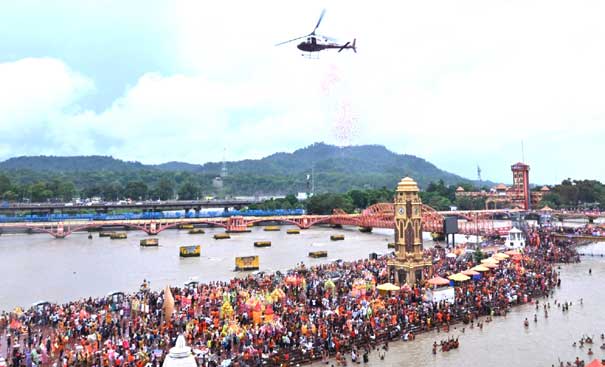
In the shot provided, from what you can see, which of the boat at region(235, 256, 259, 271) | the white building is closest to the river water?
the boat at region(235, 256, 259, 271)

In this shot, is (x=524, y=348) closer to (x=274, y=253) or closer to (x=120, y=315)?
(x=120, y=315)

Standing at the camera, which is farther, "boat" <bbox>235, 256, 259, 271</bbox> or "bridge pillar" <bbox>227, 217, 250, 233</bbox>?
"bridge pillar" <bbox>227, 217, 250, 233</bbox>

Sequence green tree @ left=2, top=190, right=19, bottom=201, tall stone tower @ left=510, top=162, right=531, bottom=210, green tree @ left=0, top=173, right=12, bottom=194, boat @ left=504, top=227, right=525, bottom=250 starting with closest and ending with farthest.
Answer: boat @ left=504, top=227, right=525, bottom=250 < tall stone tower @ left=510, top=162, right=531, bottom=210 < green tree @ left=2, top=190, right=19, bottom=201 < green tree @ left=0, top=173, right=12, bottom=194

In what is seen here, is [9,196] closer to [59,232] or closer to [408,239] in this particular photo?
[59,232]

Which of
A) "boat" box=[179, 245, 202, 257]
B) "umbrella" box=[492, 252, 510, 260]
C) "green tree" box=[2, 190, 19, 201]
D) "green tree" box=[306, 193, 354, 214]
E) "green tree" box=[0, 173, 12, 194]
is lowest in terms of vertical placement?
"boat" box=[179, 245, 202, 257]

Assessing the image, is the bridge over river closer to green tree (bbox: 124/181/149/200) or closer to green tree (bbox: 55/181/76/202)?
green tree (bbox: 55/181/76/202)

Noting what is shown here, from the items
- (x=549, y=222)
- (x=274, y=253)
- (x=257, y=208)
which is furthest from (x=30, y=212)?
(x=549, y=222)

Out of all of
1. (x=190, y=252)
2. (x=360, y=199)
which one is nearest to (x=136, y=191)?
(x=360, y=199)
